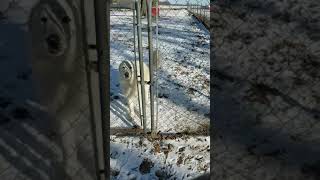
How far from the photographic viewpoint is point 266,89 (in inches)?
71.6

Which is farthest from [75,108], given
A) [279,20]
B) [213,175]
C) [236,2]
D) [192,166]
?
[192,166]

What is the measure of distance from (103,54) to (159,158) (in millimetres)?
2203

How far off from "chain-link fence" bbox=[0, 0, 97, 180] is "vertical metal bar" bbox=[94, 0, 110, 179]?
8 cm

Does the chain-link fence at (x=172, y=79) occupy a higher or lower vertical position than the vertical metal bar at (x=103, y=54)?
lower

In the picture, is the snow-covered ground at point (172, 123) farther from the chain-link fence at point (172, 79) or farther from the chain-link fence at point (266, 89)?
the chain-link fence at point (266, 89)

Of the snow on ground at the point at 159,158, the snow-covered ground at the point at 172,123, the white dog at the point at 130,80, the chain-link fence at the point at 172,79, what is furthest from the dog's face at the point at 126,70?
the snow on ground at the point at 159,158

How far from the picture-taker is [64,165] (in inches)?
72.6

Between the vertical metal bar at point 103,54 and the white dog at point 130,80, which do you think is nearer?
the vertical metal bar at point 103,54

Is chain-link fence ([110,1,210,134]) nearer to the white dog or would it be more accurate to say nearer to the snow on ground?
the white dog

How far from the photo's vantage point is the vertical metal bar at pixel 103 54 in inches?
65.8

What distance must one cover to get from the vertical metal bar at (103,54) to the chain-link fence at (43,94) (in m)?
0.08

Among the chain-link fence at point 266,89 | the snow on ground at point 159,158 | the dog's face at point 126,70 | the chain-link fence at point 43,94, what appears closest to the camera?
the chain-link fence at point 43,94

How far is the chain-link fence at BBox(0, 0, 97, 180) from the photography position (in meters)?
1.64

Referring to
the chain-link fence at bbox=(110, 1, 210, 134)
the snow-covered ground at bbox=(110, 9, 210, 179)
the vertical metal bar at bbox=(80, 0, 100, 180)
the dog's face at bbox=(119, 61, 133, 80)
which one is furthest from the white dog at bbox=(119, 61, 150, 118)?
the vertical metal bar at bbox=(80, 0, 100, 180)
